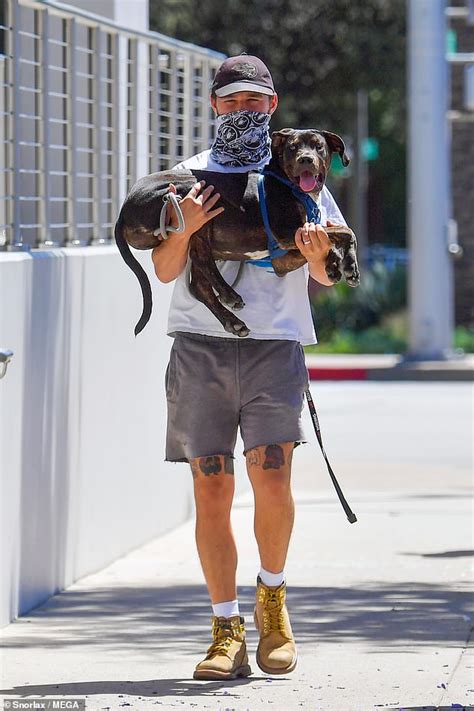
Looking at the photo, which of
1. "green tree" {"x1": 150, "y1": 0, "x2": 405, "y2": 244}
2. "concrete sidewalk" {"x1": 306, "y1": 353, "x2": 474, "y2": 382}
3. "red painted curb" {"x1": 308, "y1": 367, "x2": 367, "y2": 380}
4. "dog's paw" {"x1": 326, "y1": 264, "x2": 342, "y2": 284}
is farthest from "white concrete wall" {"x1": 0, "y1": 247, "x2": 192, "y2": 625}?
"green tree" {"x1": 150, "y1": 0, "x2": 405, "y2": 244}

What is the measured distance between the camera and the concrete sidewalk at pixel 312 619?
505 cm

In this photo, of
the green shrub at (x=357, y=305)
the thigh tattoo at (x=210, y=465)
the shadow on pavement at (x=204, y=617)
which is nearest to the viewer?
the thigh tattoo at (x=210, y=465)

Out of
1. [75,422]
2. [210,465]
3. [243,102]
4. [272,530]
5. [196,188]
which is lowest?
[272,530]

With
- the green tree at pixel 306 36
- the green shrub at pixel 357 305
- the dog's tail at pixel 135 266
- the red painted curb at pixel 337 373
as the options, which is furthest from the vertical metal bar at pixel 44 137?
the green tree at pixel 306 36

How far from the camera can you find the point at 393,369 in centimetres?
1759

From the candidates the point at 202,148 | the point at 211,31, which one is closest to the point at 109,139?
the point at 202,148

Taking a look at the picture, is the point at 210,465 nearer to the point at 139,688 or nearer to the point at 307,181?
the point at 139,688

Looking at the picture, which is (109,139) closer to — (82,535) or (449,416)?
(82,535)

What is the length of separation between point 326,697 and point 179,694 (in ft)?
1.50

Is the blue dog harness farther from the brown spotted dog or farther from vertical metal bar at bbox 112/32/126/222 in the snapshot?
vertical metal bar at bbox 112/32/126/222

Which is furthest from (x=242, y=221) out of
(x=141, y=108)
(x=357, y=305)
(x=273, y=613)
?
(x=357, y=305)

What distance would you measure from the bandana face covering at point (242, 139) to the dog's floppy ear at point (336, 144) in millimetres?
193

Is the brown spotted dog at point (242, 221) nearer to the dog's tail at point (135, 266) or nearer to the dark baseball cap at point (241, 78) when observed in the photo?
the dog's tail at point (135, 266)

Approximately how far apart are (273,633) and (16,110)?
2.44 m
